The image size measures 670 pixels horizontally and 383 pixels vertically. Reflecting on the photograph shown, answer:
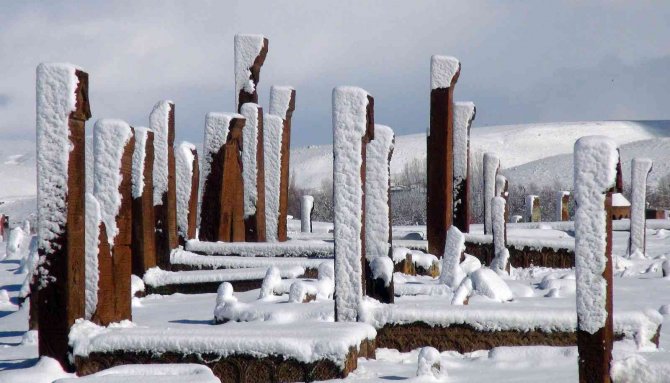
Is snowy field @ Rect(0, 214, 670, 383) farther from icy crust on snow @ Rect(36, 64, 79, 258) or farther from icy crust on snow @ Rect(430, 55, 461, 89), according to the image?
icy crust on snow @ Rect(430, 55, 461, 89)

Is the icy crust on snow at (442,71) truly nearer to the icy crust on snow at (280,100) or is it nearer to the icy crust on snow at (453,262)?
the icy crust on snow at (280,100)

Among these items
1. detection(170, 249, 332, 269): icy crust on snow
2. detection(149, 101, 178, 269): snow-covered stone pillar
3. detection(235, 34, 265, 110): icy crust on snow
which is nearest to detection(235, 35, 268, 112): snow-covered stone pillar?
detection(235, 34, 265, 110): icy crust on snow

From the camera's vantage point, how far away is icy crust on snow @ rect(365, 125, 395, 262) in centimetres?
1028

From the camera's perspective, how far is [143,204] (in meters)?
13.3

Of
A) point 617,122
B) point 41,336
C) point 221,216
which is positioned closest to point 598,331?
point 41,336

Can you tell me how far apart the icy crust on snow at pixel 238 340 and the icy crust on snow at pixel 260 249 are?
7.05 m

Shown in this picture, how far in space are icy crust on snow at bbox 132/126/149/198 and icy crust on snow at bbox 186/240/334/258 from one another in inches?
107

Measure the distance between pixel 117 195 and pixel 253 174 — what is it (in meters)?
8.47

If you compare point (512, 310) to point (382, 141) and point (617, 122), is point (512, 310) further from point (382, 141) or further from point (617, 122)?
point (617, 122)

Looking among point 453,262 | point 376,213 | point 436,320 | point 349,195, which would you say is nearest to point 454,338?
point 436,320

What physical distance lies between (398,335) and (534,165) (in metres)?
69.6

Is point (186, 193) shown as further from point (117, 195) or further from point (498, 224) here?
point (117, 195)

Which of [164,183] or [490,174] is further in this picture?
[490,174]

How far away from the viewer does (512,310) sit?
9156 mm
